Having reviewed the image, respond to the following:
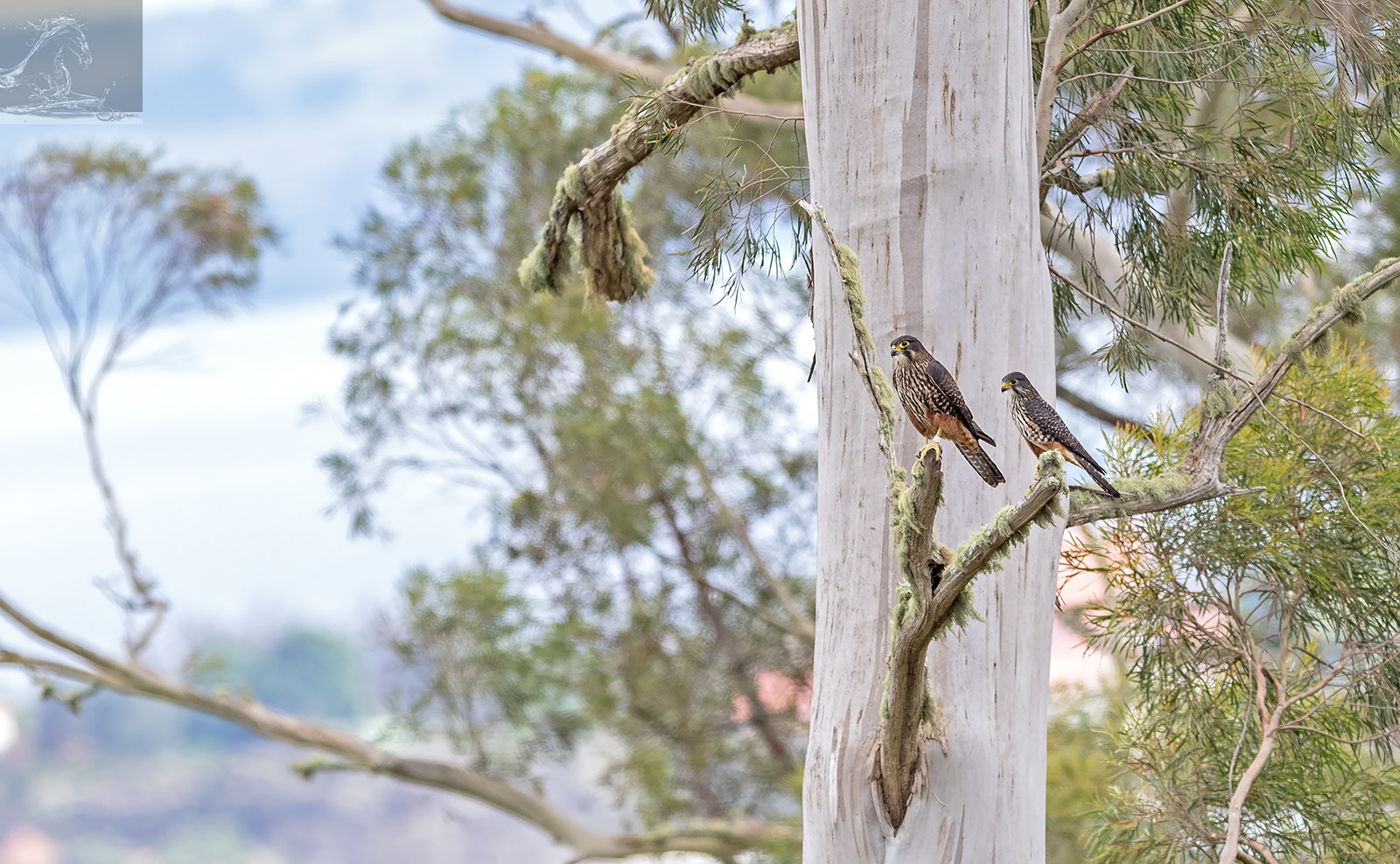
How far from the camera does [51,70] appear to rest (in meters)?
2.07

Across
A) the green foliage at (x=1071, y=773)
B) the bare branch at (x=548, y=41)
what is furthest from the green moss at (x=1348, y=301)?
the bare branch at (x=548, y=41)

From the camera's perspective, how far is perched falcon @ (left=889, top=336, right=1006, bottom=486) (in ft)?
3.38

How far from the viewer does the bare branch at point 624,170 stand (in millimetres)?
1529

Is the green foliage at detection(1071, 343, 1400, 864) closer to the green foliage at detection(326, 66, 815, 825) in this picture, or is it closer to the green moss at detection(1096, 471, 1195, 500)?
the green moss at detection(1096, 471, 1195, 500)

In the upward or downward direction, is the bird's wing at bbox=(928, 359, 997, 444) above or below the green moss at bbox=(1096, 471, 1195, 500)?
below

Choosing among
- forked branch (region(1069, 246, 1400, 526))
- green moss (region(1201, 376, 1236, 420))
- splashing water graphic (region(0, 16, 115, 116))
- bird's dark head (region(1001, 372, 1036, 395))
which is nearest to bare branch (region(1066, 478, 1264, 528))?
forked branch (region(1069, 246, 1400, 526))

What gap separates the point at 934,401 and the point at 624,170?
79 centimetres

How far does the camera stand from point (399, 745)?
15.3 ft

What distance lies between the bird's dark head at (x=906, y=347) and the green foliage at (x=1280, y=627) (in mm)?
654

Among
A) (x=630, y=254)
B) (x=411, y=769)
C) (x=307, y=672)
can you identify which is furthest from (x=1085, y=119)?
(x=307, y=672)

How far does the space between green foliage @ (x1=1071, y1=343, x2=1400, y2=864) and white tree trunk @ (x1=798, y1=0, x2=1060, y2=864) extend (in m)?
0.51

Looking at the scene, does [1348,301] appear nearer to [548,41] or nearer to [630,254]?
[630,254]

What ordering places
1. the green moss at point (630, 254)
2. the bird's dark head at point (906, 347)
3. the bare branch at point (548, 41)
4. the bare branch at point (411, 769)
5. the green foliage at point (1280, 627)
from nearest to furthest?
1. the bird's dark head at point (906, 347)
2. the green foliage at point (1280, 627)
3. the green moss at point (630, 254)
4. the bare branch at point (548, 41)
5. the bare branch at point (411, 769)

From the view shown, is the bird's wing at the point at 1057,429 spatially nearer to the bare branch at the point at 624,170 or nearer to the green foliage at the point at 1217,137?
the green foliage at the point at 1217,137
